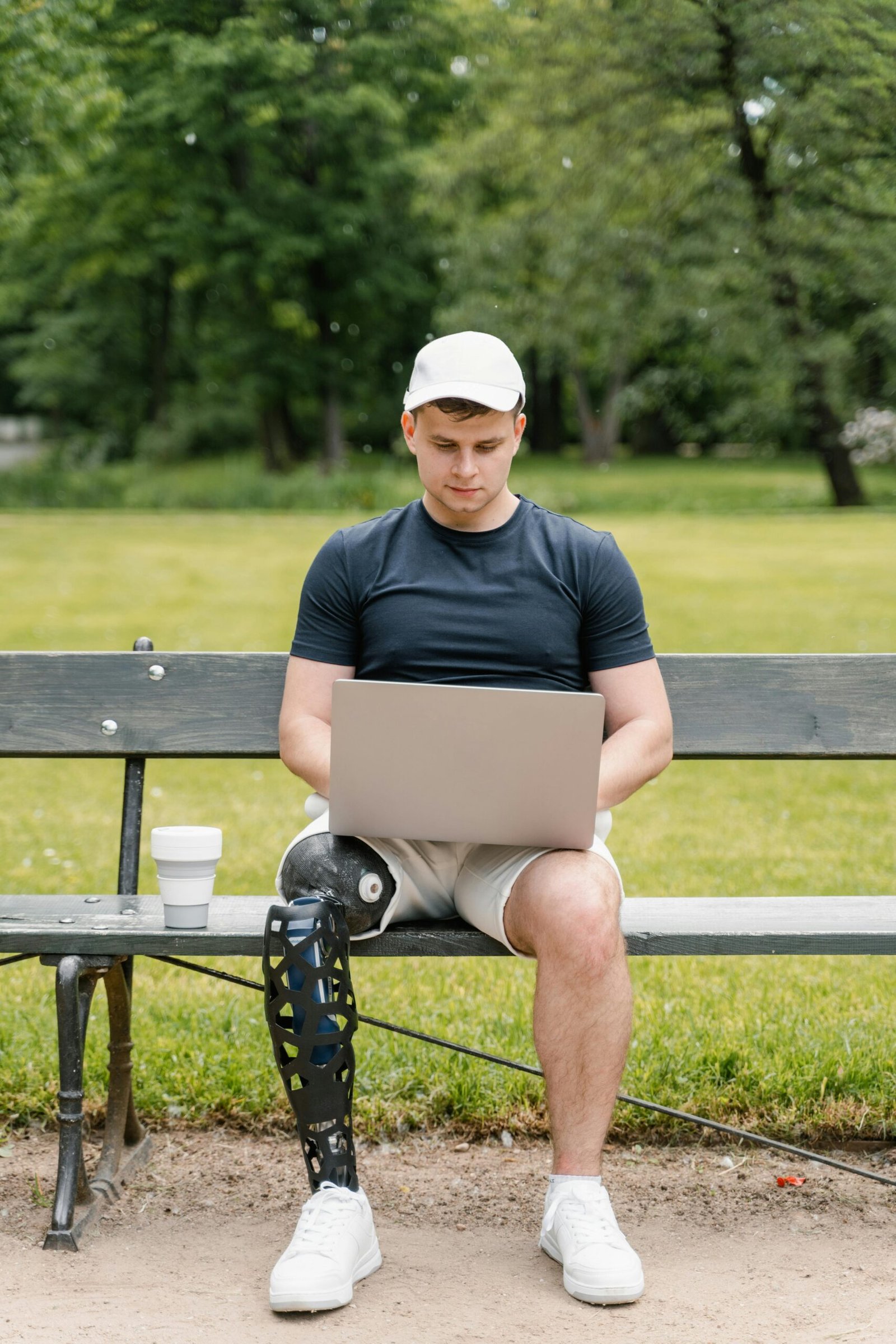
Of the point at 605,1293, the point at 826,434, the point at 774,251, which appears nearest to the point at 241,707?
the point at 605,1293

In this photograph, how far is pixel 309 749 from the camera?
2689 millimetres

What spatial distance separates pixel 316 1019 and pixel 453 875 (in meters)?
0.42

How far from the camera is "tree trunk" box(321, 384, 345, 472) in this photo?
36.7 feet

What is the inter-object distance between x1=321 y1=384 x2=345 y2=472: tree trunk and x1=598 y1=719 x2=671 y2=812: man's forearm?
8.62 meters

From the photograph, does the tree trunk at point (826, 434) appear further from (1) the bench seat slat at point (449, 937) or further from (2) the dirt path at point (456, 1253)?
(2) the dirt path at point (456, 1253)

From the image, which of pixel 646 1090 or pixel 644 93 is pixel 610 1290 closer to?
pixel 646 1090

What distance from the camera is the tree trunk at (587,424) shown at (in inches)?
870

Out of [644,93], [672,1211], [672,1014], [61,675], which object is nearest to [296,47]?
[644,93]

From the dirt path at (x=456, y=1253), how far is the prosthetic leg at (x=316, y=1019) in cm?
24

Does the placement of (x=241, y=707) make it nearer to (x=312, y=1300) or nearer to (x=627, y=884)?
(x=312, y=1300)

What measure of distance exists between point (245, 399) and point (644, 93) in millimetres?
12118

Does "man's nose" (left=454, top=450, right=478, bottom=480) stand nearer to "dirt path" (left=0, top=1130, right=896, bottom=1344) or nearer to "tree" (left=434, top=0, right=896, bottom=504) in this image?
"dirt path" (left=0, top=1130, right=896, bottom=1344)

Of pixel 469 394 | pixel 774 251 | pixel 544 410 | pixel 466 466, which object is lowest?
pixel 466 466

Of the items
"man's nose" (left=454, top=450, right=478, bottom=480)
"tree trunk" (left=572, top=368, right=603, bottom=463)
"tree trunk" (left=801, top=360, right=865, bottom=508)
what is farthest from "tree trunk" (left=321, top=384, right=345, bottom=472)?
"man's nose" (left=454, top=450, right=478, bottom=480)
